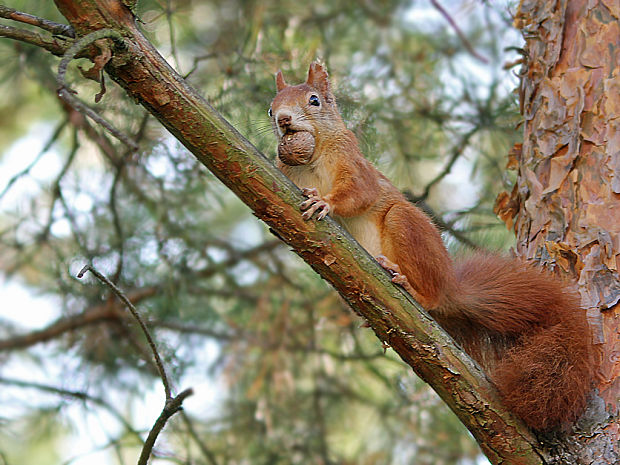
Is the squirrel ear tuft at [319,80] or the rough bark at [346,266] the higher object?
the squirrel ear tuft at [319,80]

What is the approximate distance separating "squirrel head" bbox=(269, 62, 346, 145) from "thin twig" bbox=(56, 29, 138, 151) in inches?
28.2

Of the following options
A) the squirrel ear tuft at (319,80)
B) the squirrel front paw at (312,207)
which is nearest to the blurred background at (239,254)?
the squirrel ear tuft at (319,80)

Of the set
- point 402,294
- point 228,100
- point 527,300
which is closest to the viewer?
point 402,294

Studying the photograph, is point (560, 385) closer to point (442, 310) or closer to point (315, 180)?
point (442, 310)

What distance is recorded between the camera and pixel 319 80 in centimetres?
208

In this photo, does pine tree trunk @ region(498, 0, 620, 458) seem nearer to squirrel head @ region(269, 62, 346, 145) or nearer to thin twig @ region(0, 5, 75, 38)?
squirrel head @ region(269, 62, 346, 145)

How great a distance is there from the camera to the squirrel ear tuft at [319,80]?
2.07 metres

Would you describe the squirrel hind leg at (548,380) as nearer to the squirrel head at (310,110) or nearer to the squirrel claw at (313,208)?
the squirrel claw at (313,208)

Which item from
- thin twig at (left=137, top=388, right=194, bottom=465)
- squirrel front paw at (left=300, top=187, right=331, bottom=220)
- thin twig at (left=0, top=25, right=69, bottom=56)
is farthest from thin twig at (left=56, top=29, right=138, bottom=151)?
thin twig at (left=137, top=388, right=194, bottom=465)

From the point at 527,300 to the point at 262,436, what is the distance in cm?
163

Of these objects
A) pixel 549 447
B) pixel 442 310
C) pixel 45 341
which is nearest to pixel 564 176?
Answer: pixel 442 310

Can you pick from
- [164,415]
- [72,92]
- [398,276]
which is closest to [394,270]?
[398,276]

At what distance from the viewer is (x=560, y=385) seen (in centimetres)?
140

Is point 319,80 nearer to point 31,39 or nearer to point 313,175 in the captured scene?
point 313,175
